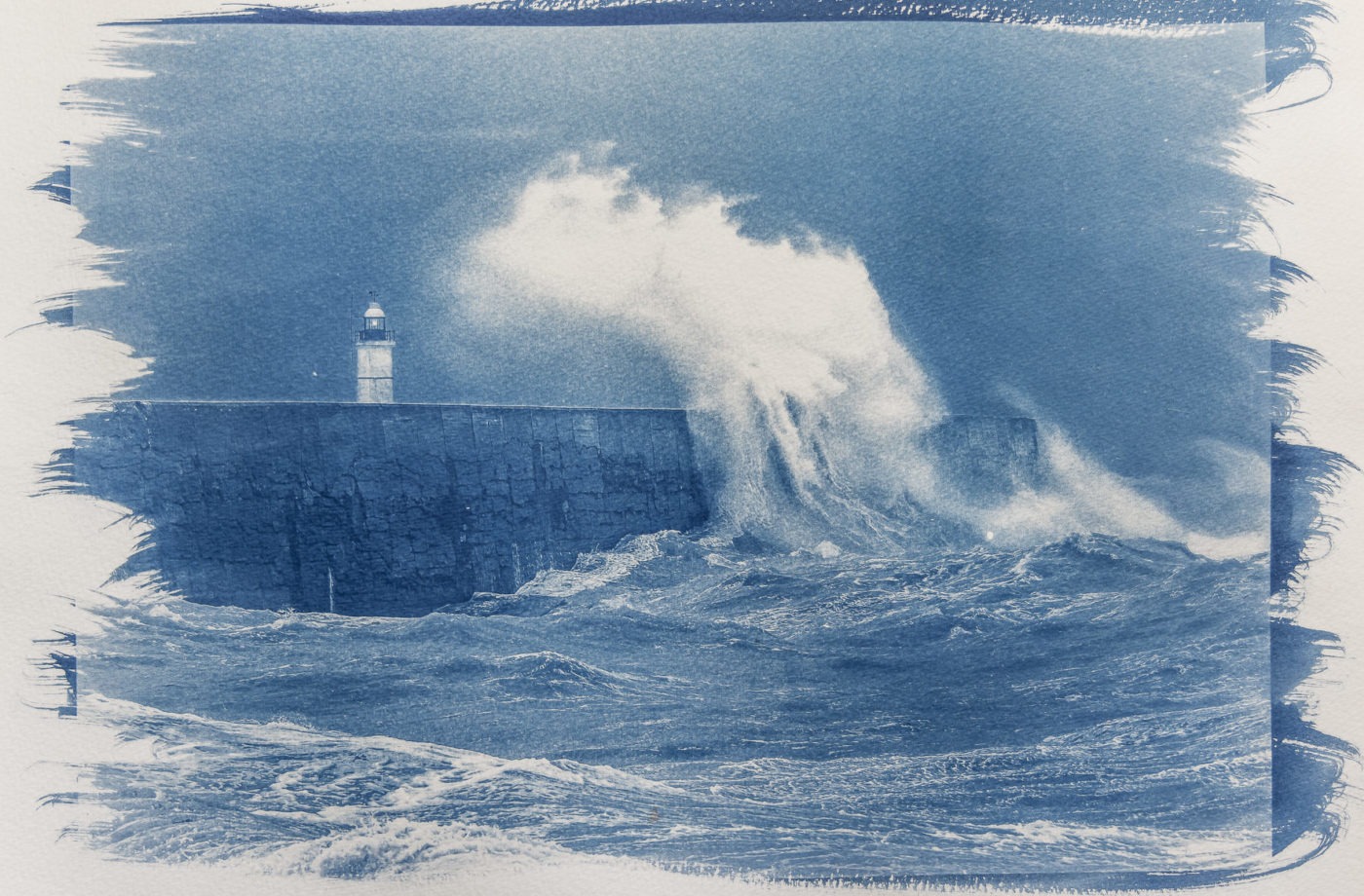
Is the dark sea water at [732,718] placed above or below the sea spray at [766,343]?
below

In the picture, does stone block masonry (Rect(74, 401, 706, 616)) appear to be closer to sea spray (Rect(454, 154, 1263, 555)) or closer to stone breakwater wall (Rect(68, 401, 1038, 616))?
stone breakwater wall (Rect(68, 401, 1038, 616))

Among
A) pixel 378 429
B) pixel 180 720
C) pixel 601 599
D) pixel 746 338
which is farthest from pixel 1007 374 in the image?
pixel 180 720

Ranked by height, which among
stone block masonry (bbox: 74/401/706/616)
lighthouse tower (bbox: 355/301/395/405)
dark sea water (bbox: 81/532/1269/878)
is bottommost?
dark sea water (bbox: 81/532/1269/878)

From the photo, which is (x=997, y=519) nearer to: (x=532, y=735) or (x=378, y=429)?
(x=532, y=735)

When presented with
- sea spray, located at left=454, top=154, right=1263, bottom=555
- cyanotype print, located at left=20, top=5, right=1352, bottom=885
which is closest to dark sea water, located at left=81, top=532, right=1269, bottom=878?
cyanotype print, located at left=20, top=5, right=1352, bottom=885

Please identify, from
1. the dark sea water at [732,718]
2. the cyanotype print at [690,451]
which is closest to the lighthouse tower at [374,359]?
the cyanotype print at [690,451]

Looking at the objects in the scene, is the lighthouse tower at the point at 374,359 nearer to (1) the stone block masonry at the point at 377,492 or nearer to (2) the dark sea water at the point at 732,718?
(1) the stone block masonry at the point at 377,492
